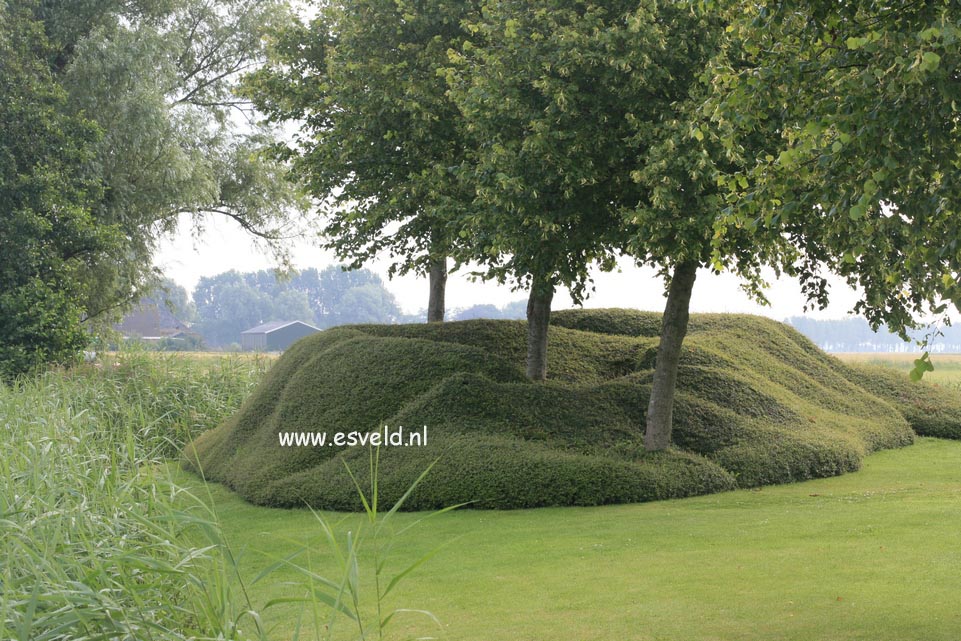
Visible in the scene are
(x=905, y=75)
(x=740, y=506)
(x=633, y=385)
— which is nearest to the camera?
(x=905, y=75)

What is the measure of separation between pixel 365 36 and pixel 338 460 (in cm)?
819

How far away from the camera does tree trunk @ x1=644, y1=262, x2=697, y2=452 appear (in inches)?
519

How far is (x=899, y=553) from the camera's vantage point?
8.01 m

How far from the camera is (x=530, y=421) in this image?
13203 mm

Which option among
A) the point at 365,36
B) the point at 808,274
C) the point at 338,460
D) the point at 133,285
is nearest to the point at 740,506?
the point at 808,274

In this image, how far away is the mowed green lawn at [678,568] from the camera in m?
6.29

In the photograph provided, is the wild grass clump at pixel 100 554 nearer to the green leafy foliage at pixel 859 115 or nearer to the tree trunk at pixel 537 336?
the green leafy foliage at pixel 859 115

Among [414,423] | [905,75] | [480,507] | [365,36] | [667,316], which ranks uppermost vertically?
[365,36]

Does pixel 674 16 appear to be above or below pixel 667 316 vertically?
above

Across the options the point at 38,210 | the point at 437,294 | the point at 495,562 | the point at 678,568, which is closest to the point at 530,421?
the point at 495,562

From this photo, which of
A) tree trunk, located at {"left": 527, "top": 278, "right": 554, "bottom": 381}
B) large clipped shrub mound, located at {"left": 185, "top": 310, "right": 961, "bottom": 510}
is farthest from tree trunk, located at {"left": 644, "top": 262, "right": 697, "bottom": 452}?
tree trunk, located at {"left": 527, "top": 278, "right": 554, "bottom": 381}

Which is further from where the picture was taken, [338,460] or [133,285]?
[133,285]

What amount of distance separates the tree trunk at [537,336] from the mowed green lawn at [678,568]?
471 centimetres

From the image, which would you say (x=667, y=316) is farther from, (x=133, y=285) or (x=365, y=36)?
(x=133, y=285)
